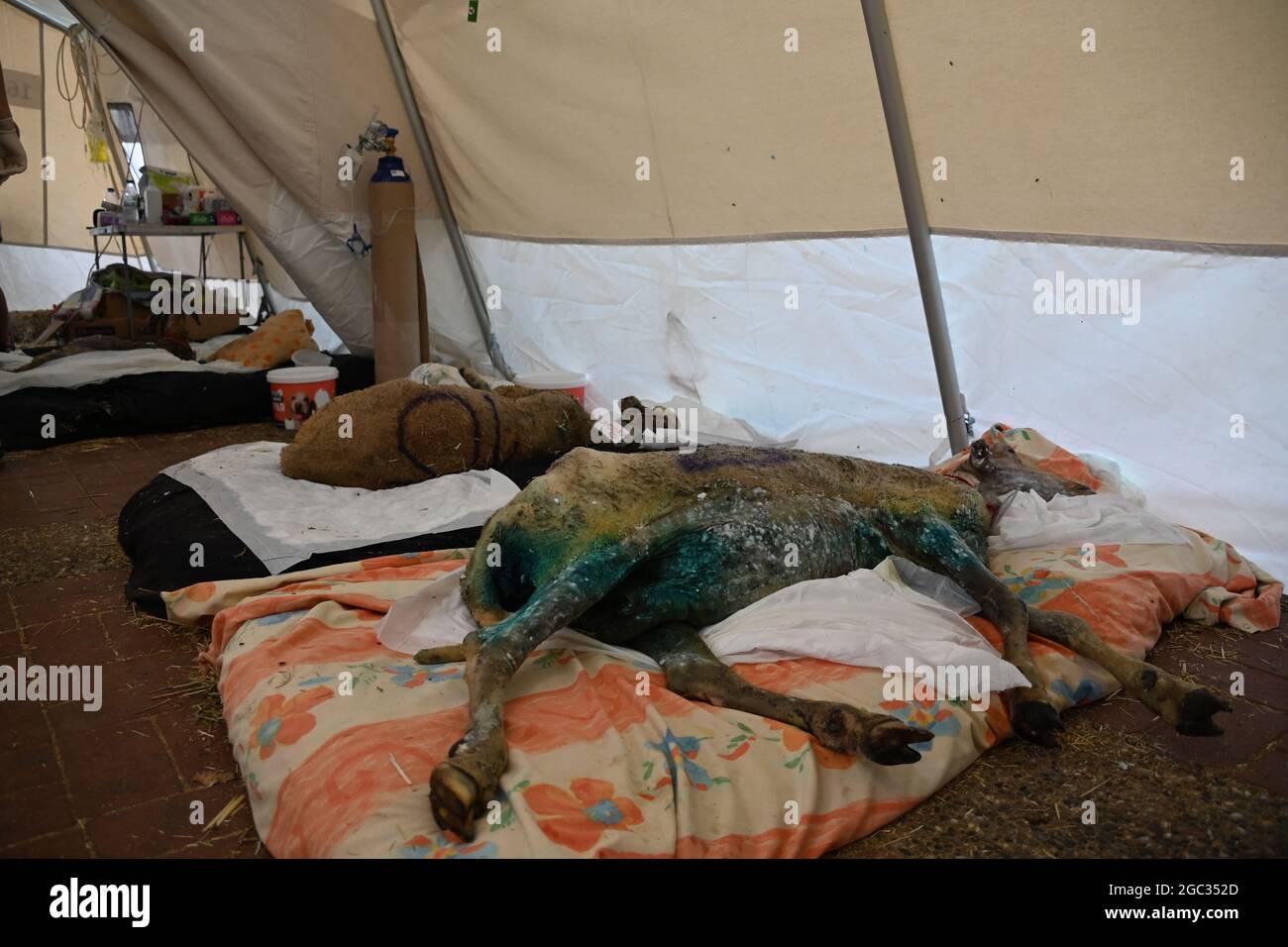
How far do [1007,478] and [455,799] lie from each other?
A: 272 centimetres

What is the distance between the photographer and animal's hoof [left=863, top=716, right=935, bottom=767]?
2.00 metres

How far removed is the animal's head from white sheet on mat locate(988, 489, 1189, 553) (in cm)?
8

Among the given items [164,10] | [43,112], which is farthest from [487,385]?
[43,112]

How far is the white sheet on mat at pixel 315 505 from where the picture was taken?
11.6 feet

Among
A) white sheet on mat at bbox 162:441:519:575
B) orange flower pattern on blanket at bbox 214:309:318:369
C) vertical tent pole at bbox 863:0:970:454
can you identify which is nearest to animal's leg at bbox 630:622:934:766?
white sheet on mat at bbox 162:441:519:575

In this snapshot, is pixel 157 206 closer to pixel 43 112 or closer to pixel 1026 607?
pixel 43 112

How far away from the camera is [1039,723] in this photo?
2391mm

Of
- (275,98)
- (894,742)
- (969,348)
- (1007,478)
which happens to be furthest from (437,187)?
(894,742)

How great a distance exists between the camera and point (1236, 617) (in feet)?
10.6

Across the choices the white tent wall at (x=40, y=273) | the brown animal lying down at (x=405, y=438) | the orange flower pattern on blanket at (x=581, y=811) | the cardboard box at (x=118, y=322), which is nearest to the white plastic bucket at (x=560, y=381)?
the brown animal lying down at (x=405, y=438)

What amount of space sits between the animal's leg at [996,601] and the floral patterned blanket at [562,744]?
7 cm

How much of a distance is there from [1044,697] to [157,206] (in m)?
7.63

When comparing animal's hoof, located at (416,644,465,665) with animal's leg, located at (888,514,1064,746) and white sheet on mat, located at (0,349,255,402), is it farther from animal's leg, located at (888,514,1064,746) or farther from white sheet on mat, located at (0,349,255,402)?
white sheet on mat, located at (0,349,255,402)

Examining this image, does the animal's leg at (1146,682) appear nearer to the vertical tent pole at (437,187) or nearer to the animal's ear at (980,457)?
the animal's ear at (980,457)
